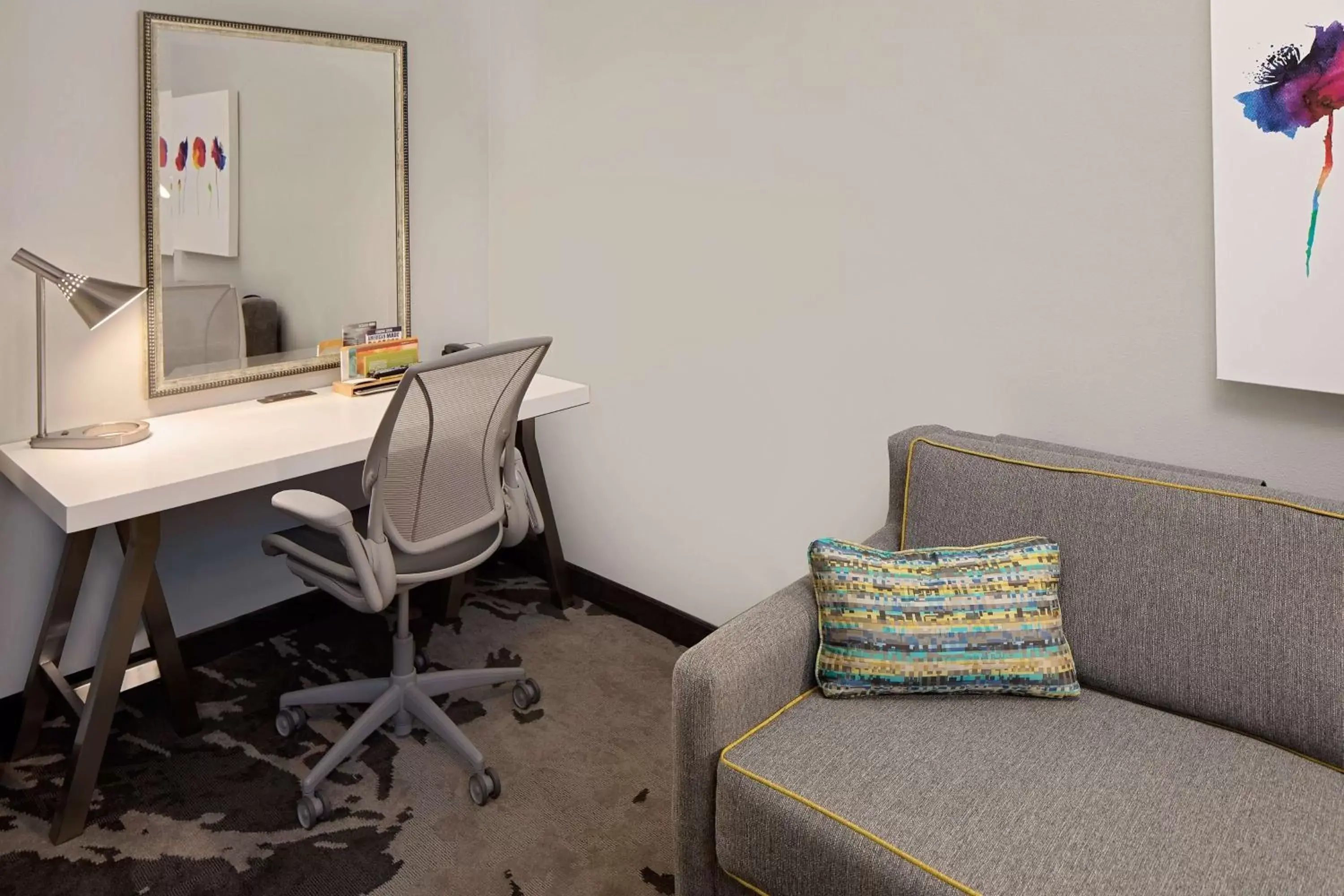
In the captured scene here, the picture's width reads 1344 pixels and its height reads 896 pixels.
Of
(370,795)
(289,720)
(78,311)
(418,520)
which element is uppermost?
(78,311)

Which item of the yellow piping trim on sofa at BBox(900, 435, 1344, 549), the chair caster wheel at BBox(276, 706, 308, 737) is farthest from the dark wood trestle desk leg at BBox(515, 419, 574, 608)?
the yellow piping trim on sofa at BBox(900, 435, 1344, 549)

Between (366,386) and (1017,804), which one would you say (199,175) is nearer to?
(366,386)

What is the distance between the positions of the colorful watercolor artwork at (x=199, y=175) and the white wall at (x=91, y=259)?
0.07 m

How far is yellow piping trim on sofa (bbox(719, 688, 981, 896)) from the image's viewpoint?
1374mm

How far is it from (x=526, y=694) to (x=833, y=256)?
1.39 meters

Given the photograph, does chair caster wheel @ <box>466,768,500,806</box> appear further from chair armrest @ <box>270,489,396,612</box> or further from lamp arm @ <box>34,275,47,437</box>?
lamp arm @ <box>34,275,47,437</box>

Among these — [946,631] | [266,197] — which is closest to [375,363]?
[266,197]

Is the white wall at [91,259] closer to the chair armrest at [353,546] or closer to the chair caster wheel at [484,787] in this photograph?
the chair armrest at [353,546]

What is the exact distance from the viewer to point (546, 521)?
128 inches

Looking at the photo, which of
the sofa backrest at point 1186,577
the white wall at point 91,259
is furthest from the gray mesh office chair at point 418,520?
the sofa backrest at point 1186,577

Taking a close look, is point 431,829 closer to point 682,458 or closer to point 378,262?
point 682,458

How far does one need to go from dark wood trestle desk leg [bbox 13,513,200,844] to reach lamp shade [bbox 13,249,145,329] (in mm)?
495

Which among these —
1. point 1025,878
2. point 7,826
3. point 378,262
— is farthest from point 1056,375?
point 7,826

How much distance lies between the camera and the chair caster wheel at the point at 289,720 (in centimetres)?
250
